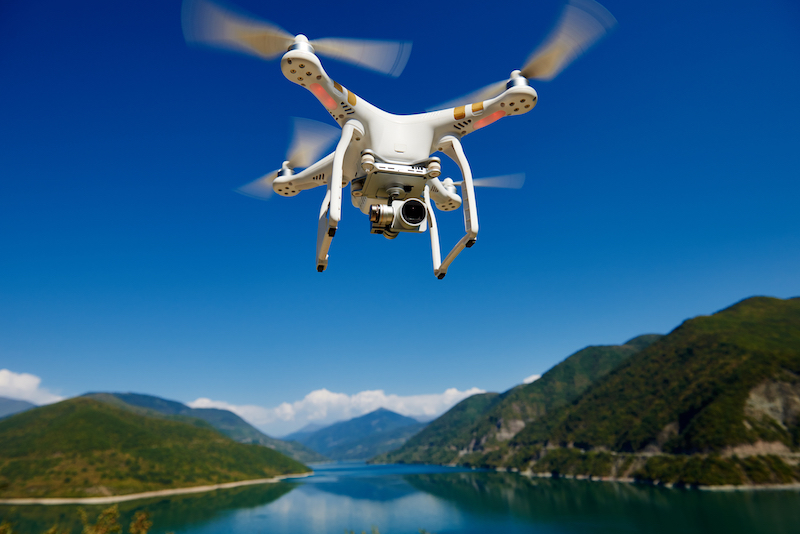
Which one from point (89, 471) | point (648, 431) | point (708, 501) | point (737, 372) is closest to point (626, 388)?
point (648, 431)

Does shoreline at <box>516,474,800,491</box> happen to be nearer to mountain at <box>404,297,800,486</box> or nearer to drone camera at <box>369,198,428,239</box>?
mountain at <box>404,297,800,486</box>

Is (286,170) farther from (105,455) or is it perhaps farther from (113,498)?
(105,455)

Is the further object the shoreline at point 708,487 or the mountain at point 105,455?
the mountain at point 105,455

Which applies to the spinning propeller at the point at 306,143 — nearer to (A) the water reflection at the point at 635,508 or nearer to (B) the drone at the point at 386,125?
→ (B) the drone at the point at 386,125

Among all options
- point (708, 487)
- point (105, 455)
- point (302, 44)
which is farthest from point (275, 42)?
point (105, 455)

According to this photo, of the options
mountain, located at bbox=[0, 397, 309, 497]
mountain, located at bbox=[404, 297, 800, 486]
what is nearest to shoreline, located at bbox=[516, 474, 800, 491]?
mountain, located at bbox=[404, 297, 800, 486]

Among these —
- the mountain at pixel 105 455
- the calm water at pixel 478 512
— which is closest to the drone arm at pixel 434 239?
the calm water at pixel 478 512

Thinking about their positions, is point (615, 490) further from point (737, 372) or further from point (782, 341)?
point (782, 341)
